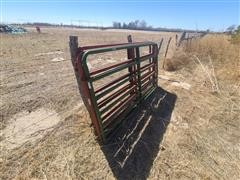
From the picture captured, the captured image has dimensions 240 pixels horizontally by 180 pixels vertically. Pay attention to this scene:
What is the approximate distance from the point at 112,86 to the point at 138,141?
3.11 feet

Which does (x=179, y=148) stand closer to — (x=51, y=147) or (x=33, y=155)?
(x=51, y=147)

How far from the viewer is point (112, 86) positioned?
280 cm

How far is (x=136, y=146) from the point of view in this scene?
2.60 metres

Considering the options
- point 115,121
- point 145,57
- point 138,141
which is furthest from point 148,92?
point 138,141

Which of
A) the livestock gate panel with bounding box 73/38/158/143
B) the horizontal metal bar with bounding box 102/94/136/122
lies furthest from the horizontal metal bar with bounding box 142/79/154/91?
the horizontal metal bar with bounding box 102/94/136/122

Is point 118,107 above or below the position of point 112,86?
below

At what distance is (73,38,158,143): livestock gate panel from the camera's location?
216cm

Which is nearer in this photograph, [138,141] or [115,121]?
[138,141]

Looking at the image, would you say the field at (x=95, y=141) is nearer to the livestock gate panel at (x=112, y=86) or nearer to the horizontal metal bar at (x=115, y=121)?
the horizontal metal bar at (x=115, y=121)

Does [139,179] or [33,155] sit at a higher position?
[33,155]

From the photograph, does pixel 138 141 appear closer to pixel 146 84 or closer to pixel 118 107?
pixel 118 107

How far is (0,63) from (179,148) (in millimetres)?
7244

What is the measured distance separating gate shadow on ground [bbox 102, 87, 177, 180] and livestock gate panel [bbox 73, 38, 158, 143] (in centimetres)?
16

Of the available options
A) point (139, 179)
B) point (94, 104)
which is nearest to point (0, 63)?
point (94, 104)
